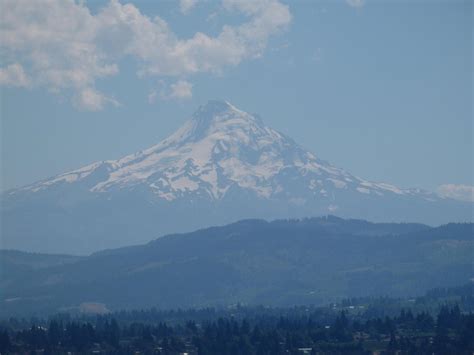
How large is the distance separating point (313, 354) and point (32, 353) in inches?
1814

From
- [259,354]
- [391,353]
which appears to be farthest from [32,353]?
[391,353]

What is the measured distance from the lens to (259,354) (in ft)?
655

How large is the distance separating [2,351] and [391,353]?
6408 centimetres

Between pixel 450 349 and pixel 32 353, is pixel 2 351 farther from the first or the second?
pixel 450 349

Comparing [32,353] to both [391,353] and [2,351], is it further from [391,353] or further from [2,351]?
[391,353]

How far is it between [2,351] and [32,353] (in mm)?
5252

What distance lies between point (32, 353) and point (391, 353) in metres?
59.0

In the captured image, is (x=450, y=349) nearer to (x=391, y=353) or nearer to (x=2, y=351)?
(x=391, y=353)

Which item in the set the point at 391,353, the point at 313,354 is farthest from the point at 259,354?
the point at 391,353

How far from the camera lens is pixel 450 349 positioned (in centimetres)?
19975

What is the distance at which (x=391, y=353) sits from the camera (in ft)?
654

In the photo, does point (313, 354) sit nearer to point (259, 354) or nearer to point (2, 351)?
point (259, 354)

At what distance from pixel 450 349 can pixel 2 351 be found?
73881 mm

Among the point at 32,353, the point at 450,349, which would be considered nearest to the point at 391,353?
the point at 450,349
